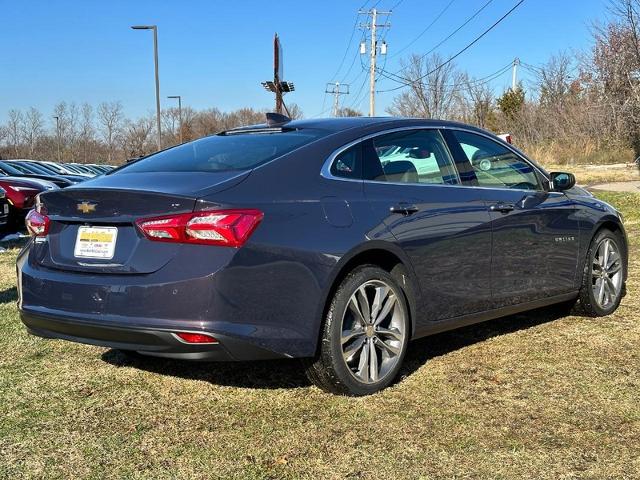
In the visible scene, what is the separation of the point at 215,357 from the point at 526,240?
2443 mm

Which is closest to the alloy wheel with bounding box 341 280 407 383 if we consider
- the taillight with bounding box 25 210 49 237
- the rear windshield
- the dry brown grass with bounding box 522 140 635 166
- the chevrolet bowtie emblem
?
the rear windshield

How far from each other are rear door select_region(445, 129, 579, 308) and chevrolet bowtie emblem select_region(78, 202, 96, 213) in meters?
2.30

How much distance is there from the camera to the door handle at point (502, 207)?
4.48 meters

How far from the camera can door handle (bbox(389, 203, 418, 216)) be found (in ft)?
12.7

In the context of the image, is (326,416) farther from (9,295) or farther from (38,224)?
(9,295)

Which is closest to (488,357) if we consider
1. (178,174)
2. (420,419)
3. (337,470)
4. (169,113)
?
(420,419)

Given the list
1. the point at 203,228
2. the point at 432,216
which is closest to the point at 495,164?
the point at 432,216

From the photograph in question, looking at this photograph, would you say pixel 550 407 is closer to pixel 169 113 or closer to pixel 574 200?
pixel 574 200

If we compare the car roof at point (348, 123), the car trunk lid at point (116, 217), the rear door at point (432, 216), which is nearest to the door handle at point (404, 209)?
the rear door at point (432, 216)

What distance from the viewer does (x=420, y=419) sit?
11.3 ft

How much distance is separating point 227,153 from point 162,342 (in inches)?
47.6

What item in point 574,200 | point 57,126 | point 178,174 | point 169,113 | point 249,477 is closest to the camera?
point 249,477

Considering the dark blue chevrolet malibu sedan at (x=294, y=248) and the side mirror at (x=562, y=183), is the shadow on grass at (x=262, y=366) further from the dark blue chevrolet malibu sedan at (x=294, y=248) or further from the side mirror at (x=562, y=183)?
the side mirror at (x=562, y=183)

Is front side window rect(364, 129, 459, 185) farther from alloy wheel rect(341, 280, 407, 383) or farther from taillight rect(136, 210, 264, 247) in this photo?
taillight rect(136, 210, 264, 247)
